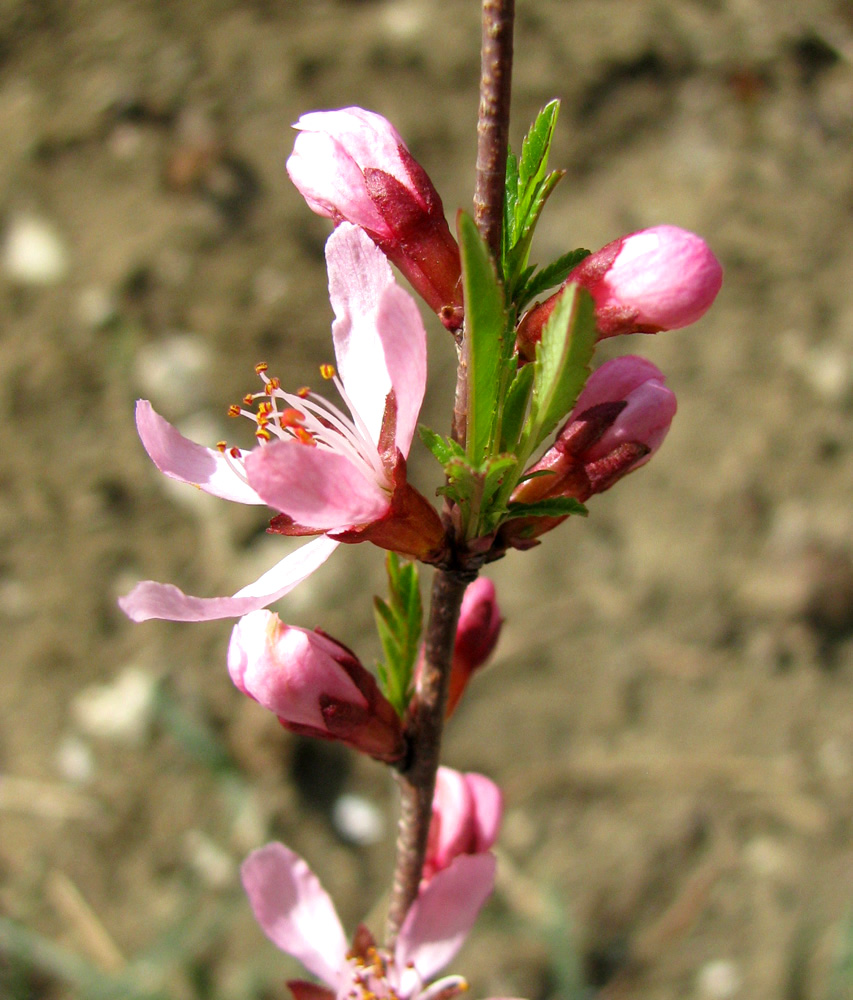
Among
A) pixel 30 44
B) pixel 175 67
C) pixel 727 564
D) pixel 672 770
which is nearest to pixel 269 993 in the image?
pixel 672 770

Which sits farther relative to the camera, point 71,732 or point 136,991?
point 71,732

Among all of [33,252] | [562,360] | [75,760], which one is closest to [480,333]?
[562,360]

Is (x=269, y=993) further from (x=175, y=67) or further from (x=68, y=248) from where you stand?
(x=175, y=67)

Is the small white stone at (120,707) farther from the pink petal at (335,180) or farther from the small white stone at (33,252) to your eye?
the pink petal at (335,180)

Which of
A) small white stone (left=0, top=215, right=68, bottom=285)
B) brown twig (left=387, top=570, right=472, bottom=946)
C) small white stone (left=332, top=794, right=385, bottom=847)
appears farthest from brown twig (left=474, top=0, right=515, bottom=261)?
small white stone (left=0, top=215, right=68, bottom=285)

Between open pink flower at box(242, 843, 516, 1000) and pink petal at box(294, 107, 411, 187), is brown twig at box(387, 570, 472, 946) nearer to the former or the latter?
open pink flower at box(242, 843, 516, 1000)

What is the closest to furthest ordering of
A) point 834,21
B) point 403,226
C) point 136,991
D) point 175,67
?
point 403,226 → point 136,991 → point 175,67 → point 834,21
